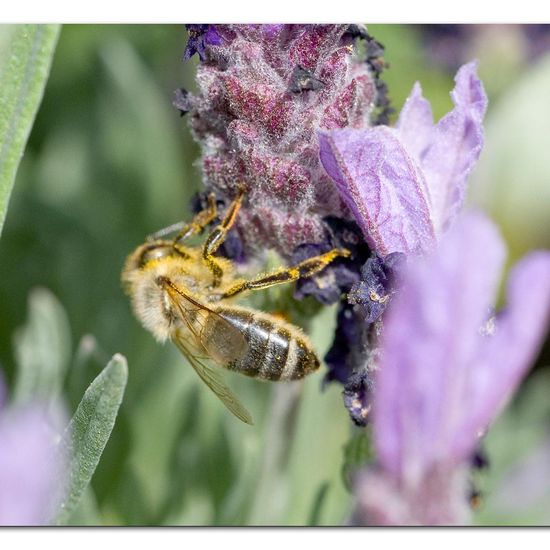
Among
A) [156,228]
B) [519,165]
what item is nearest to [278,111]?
[156,228]

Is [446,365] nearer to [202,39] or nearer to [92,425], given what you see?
[92,425]

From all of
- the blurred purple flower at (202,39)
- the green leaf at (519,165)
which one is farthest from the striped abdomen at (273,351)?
the green leaf at (519,165)

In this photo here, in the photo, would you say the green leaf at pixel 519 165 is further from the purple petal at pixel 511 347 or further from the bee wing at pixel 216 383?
the purple petal at pixel 511 347

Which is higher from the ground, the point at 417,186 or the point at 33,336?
the point at 417,186

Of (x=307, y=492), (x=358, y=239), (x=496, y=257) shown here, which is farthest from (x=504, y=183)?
(x=496, y=257)
